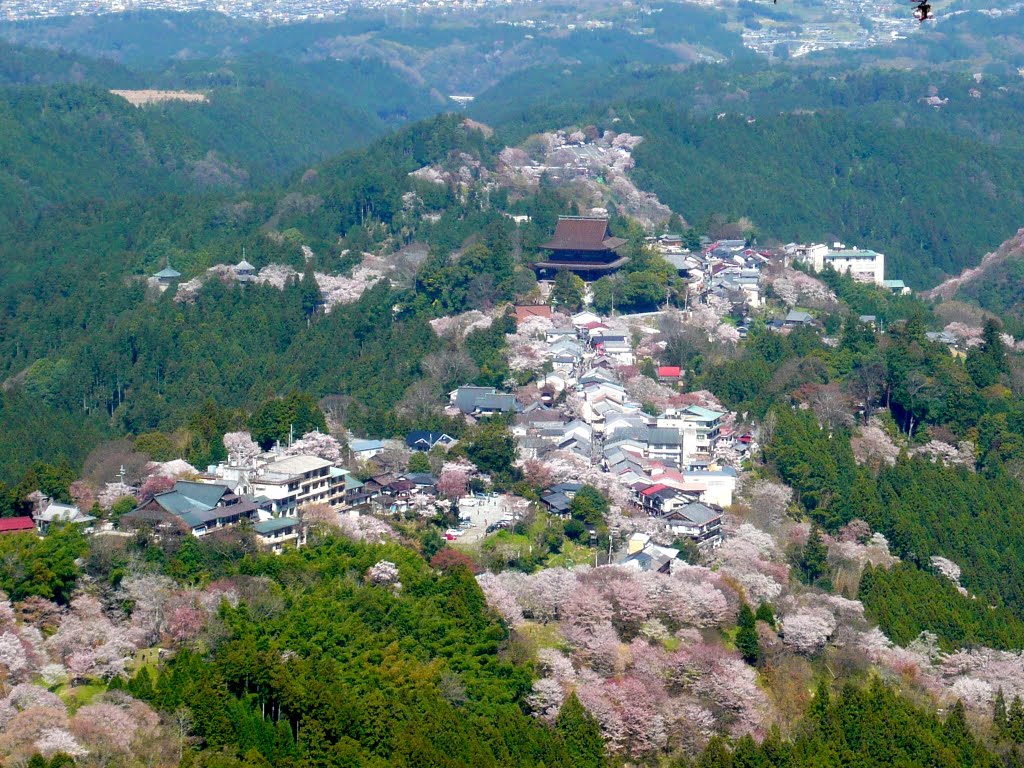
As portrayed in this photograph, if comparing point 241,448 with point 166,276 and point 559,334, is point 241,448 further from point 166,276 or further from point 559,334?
point 166,276

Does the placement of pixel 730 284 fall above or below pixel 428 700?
below

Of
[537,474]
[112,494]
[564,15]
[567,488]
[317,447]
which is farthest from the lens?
[564,15]

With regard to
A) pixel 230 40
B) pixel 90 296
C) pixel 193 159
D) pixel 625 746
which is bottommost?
pixel 230 40

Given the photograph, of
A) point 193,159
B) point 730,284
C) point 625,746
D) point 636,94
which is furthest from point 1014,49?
point 625,746

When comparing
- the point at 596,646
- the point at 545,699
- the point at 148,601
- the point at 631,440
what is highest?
the point at 148,601

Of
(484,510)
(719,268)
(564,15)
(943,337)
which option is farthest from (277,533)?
(564,15)

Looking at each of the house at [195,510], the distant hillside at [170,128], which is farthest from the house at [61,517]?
the distant hillside at [170,128]

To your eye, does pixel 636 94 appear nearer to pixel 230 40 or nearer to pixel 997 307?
pixel 997 307

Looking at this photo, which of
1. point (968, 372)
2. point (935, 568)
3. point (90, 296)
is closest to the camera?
point (935, 568)
